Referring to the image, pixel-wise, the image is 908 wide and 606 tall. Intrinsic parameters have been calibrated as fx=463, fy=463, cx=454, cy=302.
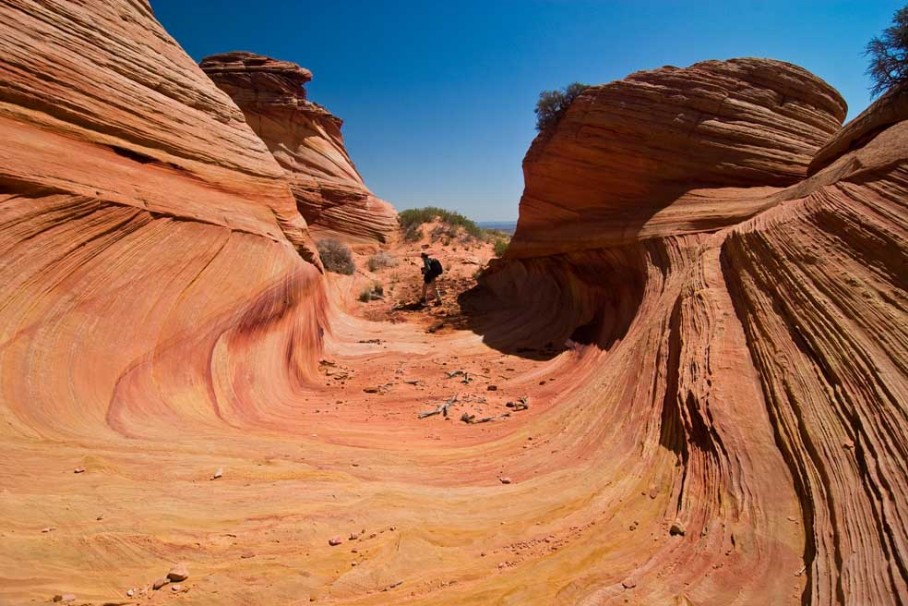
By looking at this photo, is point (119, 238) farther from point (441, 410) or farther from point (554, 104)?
point (554, 104)

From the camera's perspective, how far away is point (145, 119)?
5398 mm

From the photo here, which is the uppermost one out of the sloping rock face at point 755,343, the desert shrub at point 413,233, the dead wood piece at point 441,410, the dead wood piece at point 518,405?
the desert shrub at point 413,233

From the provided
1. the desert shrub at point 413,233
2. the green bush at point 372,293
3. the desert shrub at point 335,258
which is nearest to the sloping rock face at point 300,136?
the desert shrub at point 413,233

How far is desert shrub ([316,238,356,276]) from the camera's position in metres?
14.0

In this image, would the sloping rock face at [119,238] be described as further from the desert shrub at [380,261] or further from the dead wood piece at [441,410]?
the desert shrub at [380,261]

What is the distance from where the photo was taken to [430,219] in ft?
74.2

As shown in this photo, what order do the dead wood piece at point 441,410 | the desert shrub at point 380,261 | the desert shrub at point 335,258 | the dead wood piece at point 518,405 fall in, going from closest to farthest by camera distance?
the dead wood piece at point 441,410
the dead wood piece at point 518,405
the desert shrub at point 335,258
the desert shrub at point 380,261

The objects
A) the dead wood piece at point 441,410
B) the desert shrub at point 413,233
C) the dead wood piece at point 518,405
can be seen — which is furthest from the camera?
the desert shrub at point 413,233

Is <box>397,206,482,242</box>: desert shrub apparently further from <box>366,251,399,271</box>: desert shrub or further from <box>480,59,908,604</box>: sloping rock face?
<box>480,59,908,604</box>: sloping rock face

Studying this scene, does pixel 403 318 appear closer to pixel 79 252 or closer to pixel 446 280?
pixel 446 280

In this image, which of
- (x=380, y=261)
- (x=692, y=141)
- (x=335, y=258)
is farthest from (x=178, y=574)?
(x=380, y=261)

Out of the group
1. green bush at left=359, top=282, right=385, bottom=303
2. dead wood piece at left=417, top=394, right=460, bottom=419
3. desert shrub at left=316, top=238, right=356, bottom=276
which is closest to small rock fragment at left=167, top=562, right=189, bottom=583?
dead wood piece at left=417, top=394, right=460, bottom=419

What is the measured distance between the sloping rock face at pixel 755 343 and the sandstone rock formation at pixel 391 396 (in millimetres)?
20

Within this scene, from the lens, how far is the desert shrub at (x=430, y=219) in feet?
70.0
